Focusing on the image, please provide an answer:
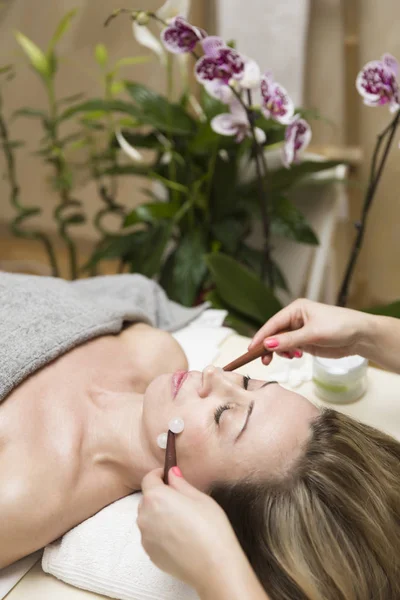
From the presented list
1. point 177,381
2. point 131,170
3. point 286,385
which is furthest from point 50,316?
point 131,170

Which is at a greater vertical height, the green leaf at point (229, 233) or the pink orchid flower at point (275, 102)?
the pink orchid flower at point (275, 102)

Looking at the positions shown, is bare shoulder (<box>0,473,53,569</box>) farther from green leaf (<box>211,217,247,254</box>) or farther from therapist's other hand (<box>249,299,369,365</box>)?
green leaf (<box>211,217,247,254</box>)

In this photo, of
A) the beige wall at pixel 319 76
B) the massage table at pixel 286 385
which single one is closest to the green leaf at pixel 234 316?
the massage table at pixel 286 385

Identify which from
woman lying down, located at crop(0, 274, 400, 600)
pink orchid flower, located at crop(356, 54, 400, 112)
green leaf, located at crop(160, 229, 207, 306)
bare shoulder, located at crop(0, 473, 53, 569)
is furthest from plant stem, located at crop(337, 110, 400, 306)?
bare shoulder, located at crop(0, 473, 53, 569)

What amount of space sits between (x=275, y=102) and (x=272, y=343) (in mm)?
597

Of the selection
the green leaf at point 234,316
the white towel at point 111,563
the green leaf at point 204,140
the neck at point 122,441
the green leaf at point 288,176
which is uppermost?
the green leaf at point 204,140

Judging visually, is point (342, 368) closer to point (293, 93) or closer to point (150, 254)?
point (150, 254)

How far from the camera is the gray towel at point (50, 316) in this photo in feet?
3.46

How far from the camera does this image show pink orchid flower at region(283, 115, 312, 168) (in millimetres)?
1260

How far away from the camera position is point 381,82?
3.94ft

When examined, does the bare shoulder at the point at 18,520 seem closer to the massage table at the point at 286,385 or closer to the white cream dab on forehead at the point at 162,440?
the massage table at the point at 286,385

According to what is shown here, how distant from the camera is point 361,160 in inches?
81.3

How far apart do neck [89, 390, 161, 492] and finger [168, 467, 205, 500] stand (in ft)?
0.64

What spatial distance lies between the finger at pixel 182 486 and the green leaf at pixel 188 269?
37.9 inches
